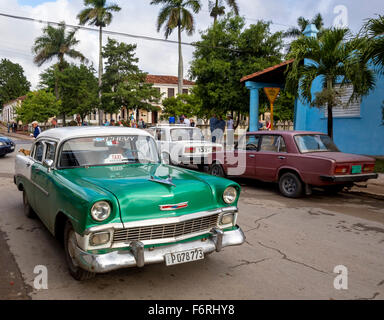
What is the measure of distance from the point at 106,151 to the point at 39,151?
4.32 feet

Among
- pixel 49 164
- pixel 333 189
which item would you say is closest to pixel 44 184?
pixel 49 164

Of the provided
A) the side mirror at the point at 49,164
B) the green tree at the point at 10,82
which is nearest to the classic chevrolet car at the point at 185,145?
the side mirror at the point at 49,164

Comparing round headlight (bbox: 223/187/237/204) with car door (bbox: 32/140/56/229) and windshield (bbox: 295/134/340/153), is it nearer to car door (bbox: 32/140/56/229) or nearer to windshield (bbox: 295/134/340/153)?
car door (bbox: 32/140/56/229)

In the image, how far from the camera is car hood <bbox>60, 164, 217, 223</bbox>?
319cm

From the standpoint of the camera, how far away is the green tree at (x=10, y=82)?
288 feet

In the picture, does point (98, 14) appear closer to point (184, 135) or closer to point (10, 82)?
point (184, 135)

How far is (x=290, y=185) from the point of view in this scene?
766cm

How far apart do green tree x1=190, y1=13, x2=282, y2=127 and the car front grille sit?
14.6m

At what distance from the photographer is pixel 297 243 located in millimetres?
4715

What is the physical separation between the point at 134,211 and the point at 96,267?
0.58 meters
